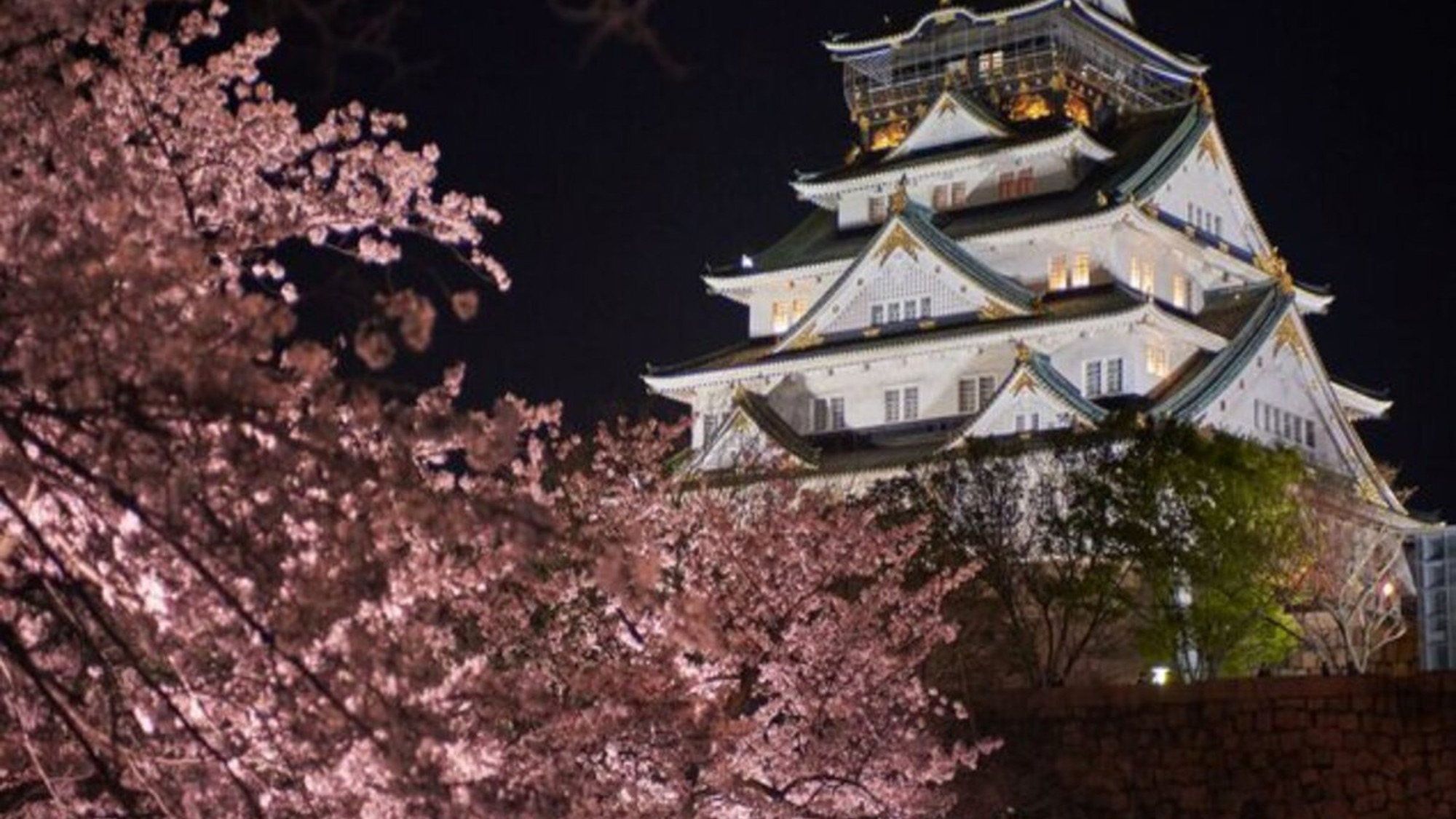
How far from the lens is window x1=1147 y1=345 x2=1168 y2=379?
48.3 metres

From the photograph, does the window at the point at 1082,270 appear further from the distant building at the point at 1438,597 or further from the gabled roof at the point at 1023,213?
the distant building at the point at 1438,597

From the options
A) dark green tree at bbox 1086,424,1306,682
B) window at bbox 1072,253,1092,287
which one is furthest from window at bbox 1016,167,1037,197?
dark green tree at bbox 1086,424,1306,682

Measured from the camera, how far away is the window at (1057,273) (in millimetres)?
49781

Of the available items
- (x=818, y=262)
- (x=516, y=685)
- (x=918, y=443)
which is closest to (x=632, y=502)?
(x=516, y=685)

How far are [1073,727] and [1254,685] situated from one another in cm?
261

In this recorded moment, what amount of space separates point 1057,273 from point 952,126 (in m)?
5.50

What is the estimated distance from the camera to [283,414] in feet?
40.9

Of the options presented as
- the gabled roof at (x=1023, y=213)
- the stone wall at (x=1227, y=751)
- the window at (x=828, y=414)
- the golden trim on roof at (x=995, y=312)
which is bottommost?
the stone wall at (x=1227, y=751)

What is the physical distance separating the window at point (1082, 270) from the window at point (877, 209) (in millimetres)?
6047

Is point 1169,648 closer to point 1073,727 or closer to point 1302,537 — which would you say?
point 1302,537

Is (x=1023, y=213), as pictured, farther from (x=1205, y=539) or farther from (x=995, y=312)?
(x=1205, y=539)

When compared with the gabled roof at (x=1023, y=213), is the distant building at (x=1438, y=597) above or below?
below

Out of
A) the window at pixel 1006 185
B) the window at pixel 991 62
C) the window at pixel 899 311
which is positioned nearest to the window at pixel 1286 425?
the window at pixel 899 311

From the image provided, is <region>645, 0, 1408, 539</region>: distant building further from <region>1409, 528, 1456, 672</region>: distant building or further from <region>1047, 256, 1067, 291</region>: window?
<region>1409, 528, 1456, 672</region>: distant building
